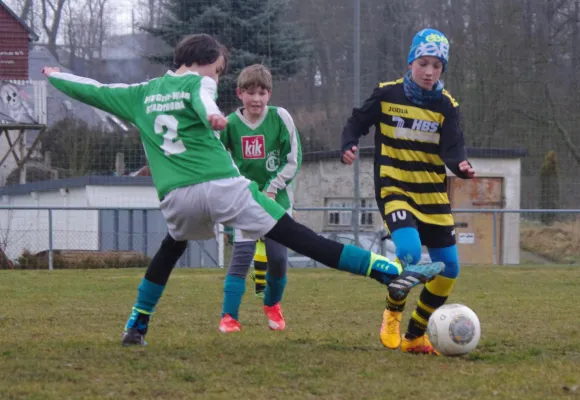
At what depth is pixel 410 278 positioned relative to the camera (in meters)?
4.43

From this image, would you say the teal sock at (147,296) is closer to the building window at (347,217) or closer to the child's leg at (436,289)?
the child's leg at (436,289)

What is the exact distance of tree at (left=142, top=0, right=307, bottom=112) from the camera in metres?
17.4

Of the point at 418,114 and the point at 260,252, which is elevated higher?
the point at 418,114

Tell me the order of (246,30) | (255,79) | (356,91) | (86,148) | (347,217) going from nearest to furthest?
(255,79) < (356,91) < (347,217) < (246,30) < (86,148)

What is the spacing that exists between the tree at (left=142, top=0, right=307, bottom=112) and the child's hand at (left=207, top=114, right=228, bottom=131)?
1320 centimetres

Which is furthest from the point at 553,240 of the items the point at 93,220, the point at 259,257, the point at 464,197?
the point at 259,257

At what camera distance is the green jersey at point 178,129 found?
14.7 ft

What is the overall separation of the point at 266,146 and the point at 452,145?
177cm

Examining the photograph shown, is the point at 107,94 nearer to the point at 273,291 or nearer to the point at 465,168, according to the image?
the point at 465,168

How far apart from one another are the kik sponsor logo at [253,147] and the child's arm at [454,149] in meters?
1.71

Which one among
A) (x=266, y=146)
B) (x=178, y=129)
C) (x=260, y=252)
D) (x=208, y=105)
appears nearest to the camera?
(x=208, y=105)

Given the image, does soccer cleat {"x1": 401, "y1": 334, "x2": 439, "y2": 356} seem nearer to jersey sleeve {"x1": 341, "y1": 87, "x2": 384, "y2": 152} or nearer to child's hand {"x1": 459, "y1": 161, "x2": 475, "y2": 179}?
child's hand {"x1": 459, "y1": 161, "x2": 475, "y2": 179}

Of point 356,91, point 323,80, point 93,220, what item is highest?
point 323,80

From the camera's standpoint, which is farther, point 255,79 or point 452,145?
point 255,79
